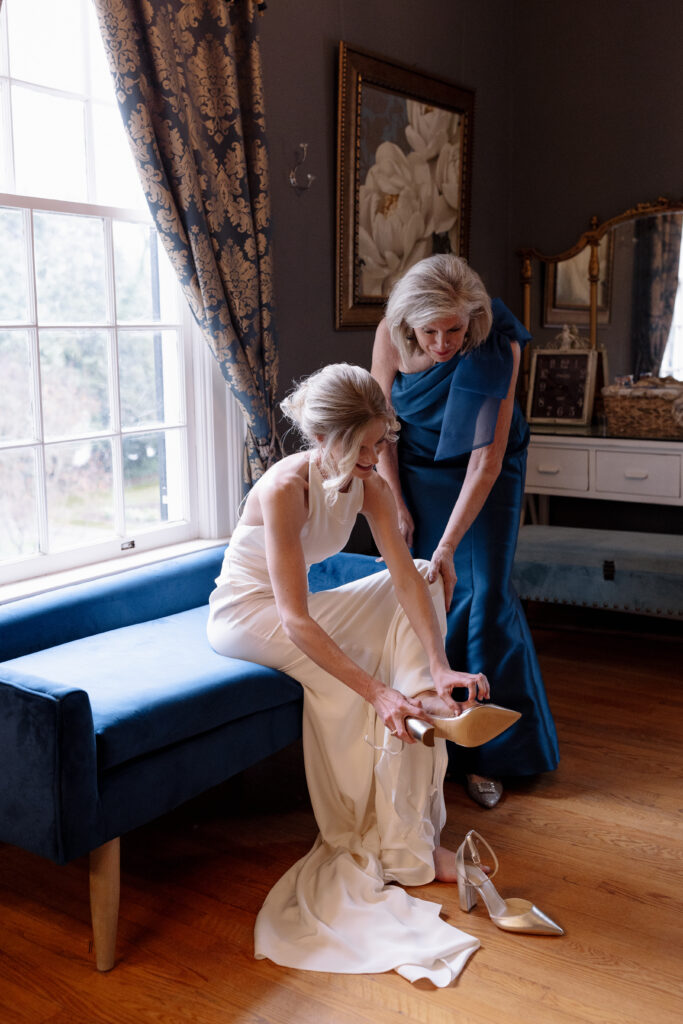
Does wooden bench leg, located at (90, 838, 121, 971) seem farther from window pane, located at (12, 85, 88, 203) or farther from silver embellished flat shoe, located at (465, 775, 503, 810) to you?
window pane, located at (12, 85, 88, 203)

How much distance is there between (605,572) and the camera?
4.12 meters

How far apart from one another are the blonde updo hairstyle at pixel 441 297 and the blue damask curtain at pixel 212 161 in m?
0.66

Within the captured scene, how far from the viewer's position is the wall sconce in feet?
12.2

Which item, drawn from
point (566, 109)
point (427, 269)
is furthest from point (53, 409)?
point (566, 109)

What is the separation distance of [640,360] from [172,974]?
3635 mm

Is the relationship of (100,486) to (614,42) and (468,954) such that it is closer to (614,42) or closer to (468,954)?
(468,954)

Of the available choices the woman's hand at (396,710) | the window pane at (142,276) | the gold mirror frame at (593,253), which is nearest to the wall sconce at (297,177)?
the window pane at (142,276)

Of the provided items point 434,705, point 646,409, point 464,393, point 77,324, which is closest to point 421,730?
point 434,705

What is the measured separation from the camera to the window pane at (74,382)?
10.0 feet

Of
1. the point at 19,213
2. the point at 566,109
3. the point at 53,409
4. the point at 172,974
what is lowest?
the point at 172,974

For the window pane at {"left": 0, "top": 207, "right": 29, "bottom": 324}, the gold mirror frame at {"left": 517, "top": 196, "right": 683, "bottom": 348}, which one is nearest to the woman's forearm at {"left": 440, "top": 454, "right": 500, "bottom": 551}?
the window pane at {"left": 0, "top": 207, "right": 29, "bottom": 324}

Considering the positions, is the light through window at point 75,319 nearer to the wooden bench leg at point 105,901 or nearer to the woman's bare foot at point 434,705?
the wooden bench leg at point 105,901

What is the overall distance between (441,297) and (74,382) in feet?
3.90

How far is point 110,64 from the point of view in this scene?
9.40 ft
